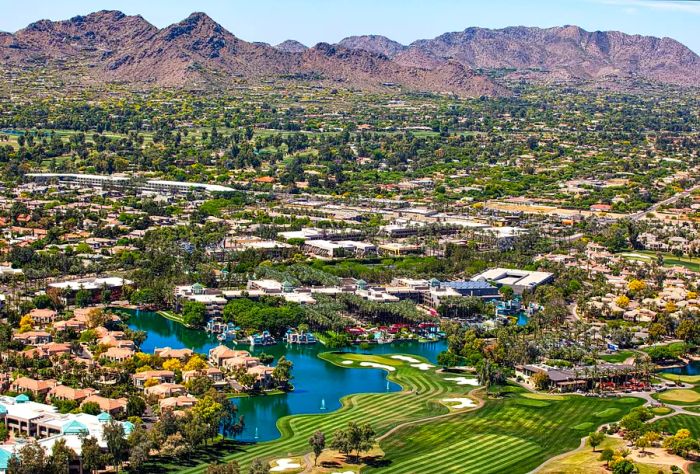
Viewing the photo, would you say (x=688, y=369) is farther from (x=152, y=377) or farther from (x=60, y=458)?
(x=60, y=458)

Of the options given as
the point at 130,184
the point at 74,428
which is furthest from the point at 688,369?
the point at 130,184

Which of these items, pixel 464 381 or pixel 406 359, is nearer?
pixel 464 381

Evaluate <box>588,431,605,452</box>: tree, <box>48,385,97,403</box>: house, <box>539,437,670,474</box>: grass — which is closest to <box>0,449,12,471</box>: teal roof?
<box>48,385,97,403</box>: house

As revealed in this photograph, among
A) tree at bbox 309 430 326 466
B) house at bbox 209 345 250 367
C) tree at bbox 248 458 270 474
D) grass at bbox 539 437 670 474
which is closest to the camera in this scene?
tree at bbox 248 458 270 474

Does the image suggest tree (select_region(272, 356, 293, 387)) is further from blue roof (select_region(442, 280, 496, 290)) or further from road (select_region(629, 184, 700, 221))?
road (select_region(629, 184, 700, 221))

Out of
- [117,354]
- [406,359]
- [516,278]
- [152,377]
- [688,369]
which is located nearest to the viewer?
[152,377]

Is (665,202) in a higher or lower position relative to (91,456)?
higher

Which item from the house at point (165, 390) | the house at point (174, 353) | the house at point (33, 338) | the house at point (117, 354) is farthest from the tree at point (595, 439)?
the house at point (33, 338)

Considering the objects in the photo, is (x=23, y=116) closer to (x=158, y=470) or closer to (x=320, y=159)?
(x=320, y=159)
